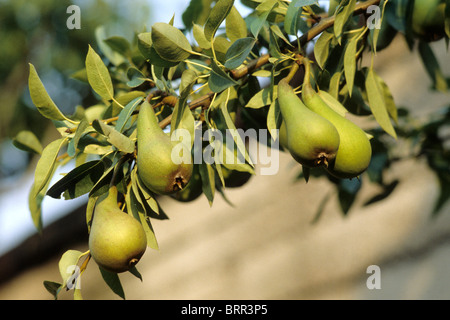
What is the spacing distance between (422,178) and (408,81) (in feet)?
1.36

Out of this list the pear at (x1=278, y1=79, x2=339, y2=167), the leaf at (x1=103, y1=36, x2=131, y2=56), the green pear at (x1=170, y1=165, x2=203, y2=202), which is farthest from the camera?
the leaf at (x1=103, y1=36, x2=131, y2=56)

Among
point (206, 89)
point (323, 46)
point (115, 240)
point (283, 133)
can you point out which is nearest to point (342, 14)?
point (323, 46)

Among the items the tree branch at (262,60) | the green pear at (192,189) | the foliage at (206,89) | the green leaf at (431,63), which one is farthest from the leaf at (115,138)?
the green leaf at (431,63)

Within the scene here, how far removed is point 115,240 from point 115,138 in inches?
4.3

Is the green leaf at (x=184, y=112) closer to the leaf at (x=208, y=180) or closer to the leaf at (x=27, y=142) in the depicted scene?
the leaf at (x=208, y=180)

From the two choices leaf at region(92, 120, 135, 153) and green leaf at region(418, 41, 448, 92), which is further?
green leaf at region(418, 41, 448, 92)

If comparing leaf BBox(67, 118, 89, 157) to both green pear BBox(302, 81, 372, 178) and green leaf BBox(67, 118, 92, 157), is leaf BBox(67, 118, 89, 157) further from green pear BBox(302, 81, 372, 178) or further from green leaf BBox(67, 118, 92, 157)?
green pear BBox(302, 81, 372, 178)

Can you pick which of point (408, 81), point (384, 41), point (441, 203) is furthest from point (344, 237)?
point (384, 41)

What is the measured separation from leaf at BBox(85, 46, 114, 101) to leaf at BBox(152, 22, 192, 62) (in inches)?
4.5

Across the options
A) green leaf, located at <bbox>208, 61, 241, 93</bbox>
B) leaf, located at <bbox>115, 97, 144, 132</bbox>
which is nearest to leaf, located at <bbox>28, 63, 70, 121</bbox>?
leaf, located at <bbox>115, 97, 144, 132</bbox>

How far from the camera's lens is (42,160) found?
0.58 meters

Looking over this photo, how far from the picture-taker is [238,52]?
0.56 meters

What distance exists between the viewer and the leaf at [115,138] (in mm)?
511

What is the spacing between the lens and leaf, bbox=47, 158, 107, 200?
57cm
